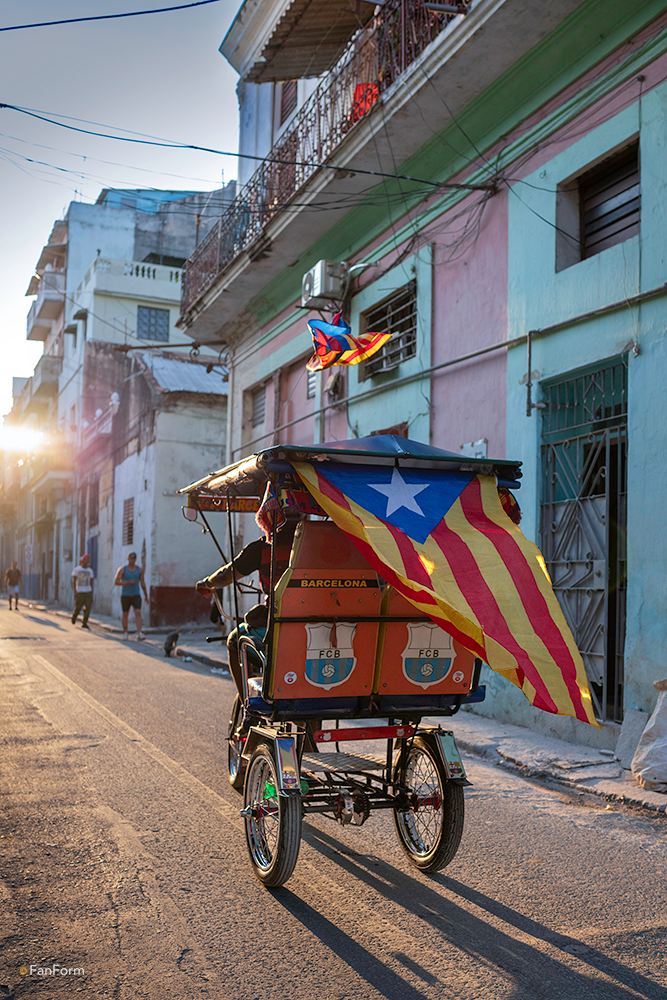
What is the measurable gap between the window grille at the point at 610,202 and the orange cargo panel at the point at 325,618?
532cm

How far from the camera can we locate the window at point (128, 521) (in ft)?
82.7

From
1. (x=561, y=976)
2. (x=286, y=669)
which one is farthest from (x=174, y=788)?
(x=561, y=976)

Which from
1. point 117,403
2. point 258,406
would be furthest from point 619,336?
point 117,403

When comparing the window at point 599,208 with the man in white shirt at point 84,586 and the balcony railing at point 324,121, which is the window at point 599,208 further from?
the man in white shirt at point 84,586

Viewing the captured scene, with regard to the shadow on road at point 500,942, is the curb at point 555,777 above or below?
below

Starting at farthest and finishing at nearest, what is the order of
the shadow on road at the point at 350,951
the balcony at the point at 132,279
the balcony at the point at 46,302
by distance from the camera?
the balcony at the point at 46,302 → the balcony at the point at 132,279 → the shadow on road at the point at 350,951

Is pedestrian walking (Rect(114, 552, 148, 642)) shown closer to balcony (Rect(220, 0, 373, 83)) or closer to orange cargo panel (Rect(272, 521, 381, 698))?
balcony (Rect(220, 0, 373, 83))

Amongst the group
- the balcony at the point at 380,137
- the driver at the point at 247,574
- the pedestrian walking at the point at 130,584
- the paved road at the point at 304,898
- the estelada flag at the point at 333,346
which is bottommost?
the paved road at the point at 304,898

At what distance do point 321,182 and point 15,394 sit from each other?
5270cm

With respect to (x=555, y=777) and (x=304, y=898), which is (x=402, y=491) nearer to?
(x=304, y=898)

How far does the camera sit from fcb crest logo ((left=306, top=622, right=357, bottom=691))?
172 inches

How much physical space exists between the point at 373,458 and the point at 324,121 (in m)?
9.40

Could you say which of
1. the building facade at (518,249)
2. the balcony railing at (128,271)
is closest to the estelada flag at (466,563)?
the building facade at (518,249)

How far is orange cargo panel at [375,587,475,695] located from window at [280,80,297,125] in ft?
44.1
